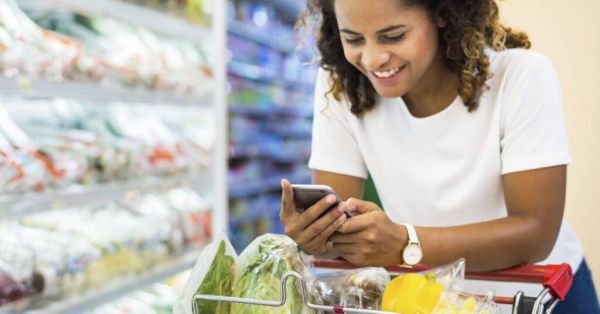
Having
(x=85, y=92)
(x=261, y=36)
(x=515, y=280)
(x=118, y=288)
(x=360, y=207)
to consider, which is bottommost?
(x=118, y=288)

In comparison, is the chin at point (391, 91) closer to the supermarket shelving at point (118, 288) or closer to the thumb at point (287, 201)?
the thumb at point (287, 201)

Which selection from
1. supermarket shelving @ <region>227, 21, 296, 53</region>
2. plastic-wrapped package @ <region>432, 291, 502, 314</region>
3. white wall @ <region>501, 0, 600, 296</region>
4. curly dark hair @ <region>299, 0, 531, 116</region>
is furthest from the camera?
supermarket shelving @ <region>227, 21, 296, 53</region>

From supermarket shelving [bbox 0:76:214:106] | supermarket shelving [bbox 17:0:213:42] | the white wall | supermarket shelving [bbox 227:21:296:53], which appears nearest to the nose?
the white wall

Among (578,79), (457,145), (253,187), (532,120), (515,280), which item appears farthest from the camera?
(253,187)

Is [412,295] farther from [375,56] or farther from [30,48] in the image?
[30,48]

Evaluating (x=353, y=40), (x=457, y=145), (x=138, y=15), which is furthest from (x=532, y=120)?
(x=138, y=15)

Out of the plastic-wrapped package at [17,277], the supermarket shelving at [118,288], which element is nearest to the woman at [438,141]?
the plastic-wrapped package at [17,277]

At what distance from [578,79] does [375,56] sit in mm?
1247

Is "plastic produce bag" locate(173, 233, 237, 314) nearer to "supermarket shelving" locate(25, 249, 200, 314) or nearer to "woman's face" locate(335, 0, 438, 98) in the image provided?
"woman's face" locate(335, 0, 438, 98)

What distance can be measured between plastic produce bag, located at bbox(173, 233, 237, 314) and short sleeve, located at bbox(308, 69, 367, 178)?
554mm

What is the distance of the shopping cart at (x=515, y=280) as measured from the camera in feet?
3.01

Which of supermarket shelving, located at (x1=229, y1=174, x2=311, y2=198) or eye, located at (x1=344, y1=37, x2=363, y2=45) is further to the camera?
supermarket shelving, located at (x1=229, y1=174, x2=311, y2=198)

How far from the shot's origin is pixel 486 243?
3.92 ft

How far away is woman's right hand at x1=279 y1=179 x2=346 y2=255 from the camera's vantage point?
3.45ft
